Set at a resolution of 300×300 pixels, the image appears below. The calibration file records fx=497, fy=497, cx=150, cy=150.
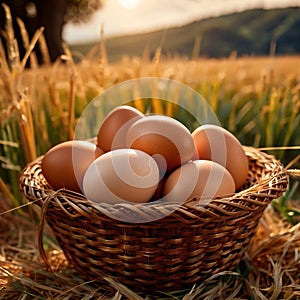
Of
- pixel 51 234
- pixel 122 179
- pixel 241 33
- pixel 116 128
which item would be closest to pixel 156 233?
pixel 122 179

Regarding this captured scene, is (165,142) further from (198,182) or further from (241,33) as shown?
(241,33)

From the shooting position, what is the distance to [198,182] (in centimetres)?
116

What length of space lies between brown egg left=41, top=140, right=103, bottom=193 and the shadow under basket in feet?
0.16

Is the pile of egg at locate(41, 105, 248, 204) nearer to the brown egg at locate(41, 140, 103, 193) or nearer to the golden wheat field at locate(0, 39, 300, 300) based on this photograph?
the brown egg at locate(41, 140, 103, 193)

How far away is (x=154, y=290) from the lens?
1.19 metres

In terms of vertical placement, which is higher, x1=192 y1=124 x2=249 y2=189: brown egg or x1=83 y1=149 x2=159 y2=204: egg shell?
x1=83 y1=149 x2=159 y2=204: egg shell

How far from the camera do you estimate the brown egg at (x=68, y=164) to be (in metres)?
1.23

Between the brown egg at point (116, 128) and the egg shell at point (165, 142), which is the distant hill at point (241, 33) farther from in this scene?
the egg shell at point (165, 142)

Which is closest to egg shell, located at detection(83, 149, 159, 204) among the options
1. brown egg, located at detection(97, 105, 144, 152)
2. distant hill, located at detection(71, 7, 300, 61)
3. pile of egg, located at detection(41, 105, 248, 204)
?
pile of egg, located at detection(41, 105, 248, 204)

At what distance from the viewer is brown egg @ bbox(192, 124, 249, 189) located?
1299 mm

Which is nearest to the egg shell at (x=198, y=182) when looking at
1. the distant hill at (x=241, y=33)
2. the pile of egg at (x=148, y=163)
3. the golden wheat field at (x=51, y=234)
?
the pile of egg at (x=148, y=163)

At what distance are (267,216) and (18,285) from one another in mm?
851

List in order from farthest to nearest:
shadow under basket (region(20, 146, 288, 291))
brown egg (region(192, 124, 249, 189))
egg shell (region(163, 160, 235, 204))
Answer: brown egg (region(192, 124, 249, 189)) → egg shell (region(163, 160, 235, 204)) → shadow under basket (region(20, 146, 288, 291))

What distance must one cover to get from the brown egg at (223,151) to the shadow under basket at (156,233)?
0.09 meters
